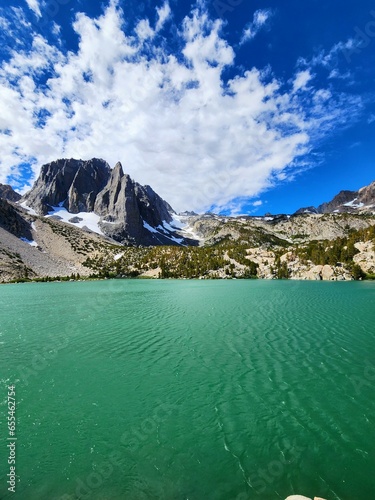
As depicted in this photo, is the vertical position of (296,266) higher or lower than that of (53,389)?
higher

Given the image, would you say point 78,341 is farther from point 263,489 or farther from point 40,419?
point 263,489

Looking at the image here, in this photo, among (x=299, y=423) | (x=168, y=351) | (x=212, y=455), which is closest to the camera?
(x=212, y=455)

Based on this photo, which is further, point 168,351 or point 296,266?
point 296,266

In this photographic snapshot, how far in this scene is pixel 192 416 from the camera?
551 inches

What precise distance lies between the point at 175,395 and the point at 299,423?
6.58 metres

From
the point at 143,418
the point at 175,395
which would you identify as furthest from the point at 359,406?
the point at 143,418

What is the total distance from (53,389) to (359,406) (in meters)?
16.9

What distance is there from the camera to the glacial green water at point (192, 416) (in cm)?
979

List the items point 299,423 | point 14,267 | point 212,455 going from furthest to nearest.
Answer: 1. point 14,267
2. point 299,423
3. point 212,455

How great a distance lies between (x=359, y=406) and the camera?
14.5 metres

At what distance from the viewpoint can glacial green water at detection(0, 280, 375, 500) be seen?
32.1ft

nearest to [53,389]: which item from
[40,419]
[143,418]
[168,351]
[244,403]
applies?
[40,419]

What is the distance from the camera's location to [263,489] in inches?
371

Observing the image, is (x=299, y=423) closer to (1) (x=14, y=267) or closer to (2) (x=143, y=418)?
(2) (x=143, y=418)
